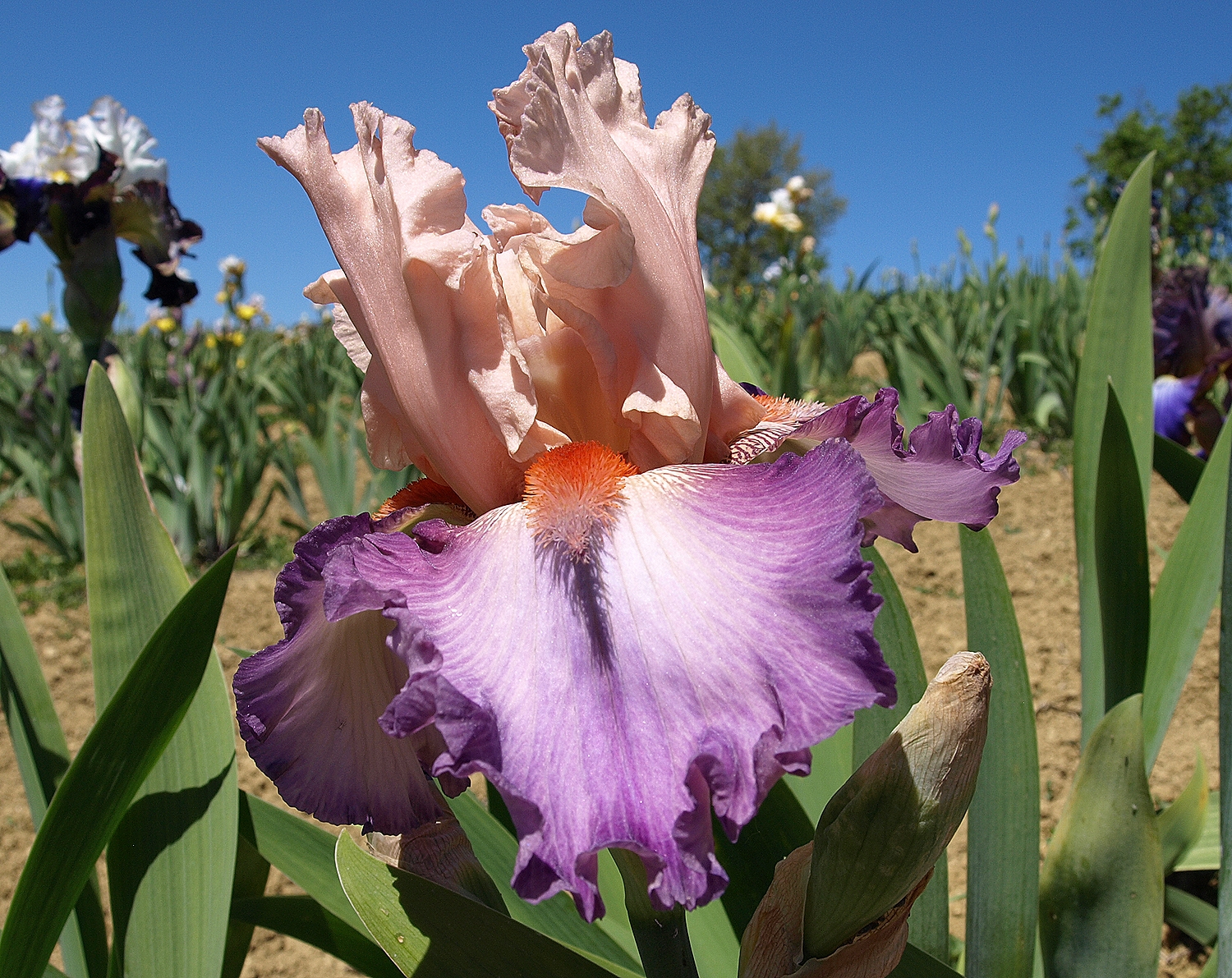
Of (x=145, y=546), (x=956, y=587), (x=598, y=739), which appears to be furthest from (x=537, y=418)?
(x=956, y=587)

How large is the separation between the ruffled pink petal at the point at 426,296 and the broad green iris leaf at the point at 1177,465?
1243 mm

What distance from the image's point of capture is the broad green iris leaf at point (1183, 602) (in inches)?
39.9

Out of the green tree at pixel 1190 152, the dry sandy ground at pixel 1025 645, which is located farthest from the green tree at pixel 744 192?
the dry sandy ground at pixel 1025 645

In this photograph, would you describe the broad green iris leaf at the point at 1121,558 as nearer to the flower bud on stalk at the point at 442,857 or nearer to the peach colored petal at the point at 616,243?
the peach colored petal at the point at 616,243

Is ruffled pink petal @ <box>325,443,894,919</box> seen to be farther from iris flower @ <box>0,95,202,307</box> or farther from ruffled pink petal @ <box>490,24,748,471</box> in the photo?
iris flower @ <box>0,95,202,307</box>

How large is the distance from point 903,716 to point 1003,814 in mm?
143

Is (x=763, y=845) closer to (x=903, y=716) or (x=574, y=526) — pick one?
(x=903, y=716)

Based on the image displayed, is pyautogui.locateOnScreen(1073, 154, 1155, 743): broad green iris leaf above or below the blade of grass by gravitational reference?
above

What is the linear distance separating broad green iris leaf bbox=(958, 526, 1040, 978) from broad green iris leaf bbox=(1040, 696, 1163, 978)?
4cm

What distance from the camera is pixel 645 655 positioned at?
465 millimetres

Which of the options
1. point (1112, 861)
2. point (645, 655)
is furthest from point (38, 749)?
point (1112, 861)

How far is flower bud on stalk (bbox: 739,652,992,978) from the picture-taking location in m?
0.53

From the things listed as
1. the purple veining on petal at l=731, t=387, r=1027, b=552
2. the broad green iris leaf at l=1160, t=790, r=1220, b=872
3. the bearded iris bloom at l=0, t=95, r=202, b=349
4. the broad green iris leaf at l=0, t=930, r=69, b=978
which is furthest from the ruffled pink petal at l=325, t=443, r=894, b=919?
the bearded iris bloom at l=0, t=95, r=202, b=349

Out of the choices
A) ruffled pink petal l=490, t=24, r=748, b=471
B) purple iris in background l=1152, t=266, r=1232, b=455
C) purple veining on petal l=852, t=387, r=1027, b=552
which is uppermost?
purple iris in background l=1152, t=266, r=1232, b=455
